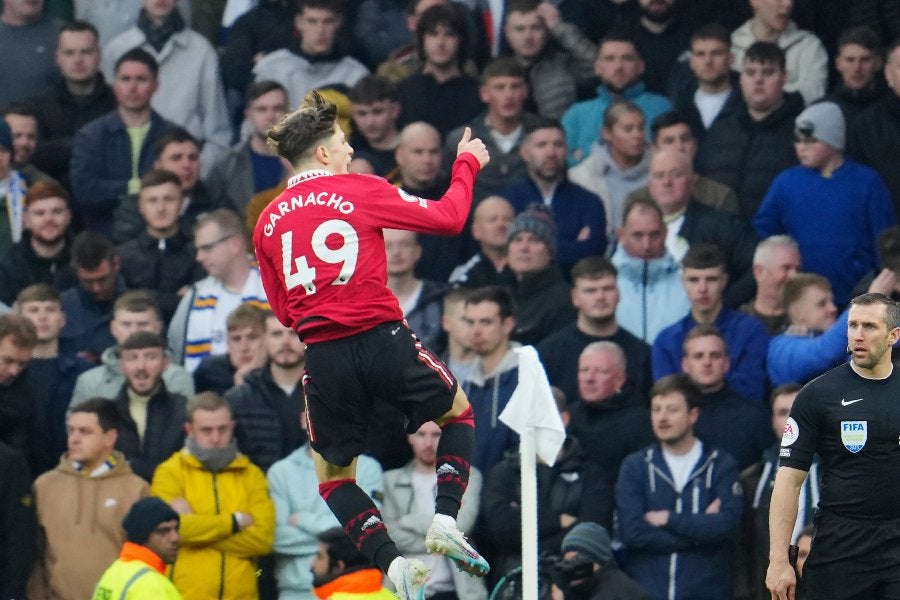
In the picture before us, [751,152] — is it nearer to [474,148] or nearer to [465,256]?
[465,256]

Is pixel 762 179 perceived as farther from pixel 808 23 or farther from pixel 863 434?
pixel 863 434

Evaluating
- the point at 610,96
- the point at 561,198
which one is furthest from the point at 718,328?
the point at 610,96

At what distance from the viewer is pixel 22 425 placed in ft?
44.2

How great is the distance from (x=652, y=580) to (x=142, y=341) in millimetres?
3734

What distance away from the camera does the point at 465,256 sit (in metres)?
15.0

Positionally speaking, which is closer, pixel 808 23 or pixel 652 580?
pixel 652 580

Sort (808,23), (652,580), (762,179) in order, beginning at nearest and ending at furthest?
(652,580), (762,179), (808,23)

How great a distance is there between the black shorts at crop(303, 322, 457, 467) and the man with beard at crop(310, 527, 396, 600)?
3.43 ft

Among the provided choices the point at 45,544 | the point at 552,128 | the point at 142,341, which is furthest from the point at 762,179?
the point at 45,544

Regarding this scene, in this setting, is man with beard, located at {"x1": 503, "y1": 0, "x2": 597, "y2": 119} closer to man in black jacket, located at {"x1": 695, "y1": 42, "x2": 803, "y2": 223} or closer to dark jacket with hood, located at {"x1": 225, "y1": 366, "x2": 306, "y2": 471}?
man in black jacket, located at {"x1": 695, "y1": 42, "x2": 803, "y2": 223}

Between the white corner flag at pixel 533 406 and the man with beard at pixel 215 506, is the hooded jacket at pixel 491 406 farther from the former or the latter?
the white corner flag at pixel 533 406

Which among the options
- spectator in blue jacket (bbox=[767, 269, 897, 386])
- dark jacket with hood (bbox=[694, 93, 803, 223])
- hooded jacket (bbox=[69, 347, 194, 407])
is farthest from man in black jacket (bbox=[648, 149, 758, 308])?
hooded jacket (bbox=[69, 347, 194, 407])

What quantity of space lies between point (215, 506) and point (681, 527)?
2.93 metres

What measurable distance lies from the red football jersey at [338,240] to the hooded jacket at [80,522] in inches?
155
